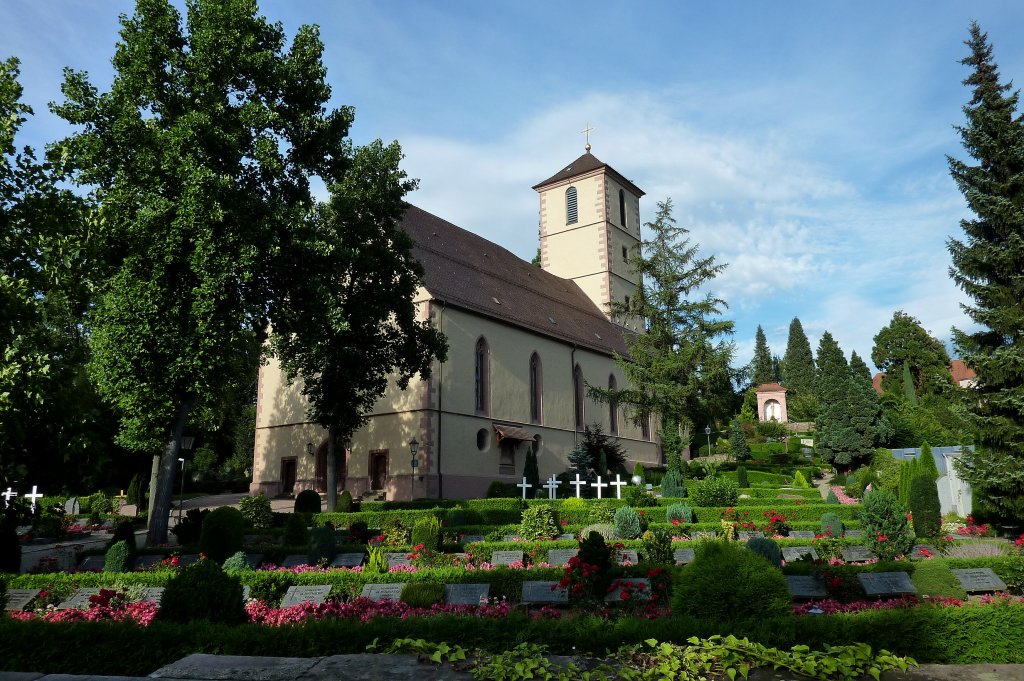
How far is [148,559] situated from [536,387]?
22780 mm

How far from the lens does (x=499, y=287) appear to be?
36938 millimetres

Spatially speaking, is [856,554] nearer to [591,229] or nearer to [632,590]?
[632,590]

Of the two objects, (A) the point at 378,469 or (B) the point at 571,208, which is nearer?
(A) the point at 378,469

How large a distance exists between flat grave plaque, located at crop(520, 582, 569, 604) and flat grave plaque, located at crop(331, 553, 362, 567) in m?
5.19

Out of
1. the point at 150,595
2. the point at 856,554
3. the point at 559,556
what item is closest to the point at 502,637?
the point at 150,595

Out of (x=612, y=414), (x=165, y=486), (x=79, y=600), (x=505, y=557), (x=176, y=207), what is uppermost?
(x=176, y=207)

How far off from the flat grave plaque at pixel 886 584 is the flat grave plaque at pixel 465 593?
5.74m

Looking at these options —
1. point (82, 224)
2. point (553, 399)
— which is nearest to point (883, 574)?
point (82, 224)

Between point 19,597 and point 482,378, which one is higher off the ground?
point 482,378

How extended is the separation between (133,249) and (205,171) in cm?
276

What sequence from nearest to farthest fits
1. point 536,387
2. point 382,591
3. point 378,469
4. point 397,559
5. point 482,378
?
point 382,591
point 397,559
point 378,469
point 482,378
point 536,387

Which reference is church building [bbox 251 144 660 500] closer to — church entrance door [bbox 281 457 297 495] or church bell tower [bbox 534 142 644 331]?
church entrance door [bbox 281 457 297 495]

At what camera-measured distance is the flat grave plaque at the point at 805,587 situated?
34.8 feet

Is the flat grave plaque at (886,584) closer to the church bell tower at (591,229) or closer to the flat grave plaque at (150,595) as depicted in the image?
the flat grave plaque at (150,595)
